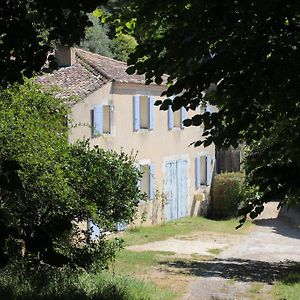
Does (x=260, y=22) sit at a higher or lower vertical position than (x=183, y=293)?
higher

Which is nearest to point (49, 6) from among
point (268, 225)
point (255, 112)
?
point (255, 112)

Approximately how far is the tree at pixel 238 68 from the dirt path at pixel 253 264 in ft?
21.9

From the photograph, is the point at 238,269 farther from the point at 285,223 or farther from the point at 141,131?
the point at 285,223

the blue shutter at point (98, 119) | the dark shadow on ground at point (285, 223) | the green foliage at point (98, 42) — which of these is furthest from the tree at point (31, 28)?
the green foliage at point (98, 42)

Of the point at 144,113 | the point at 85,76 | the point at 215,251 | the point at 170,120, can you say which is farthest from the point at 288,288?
the point at 170,120

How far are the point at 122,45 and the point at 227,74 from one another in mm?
34528

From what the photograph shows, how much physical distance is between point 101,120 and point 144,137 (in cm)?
327

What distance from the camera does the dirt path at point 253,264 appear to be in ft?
39.8

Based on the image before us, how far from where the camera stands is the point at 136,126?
2114 cm

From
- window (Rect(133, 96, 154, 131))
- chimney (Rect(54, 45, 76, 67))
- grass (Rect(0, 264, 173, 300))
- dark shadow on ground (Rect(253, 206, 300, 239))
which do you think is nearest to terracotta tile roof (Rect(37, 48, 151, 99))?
chimney (Rect(54, 45, 76, 67))

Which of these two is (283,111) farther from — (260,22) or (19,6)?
(19,6)

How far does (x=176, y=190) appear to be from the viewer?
2405 centimetres

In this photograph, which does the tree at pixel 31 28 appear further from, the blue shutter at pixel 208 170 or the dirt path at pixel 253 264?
the blue shutter at pixel 208 170

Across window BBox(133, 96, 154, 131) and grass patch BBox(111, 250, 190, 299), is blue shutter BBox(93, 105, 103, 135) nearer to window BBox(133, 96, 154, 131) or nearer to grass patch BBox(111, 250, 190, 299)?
window BBox(133, 96, 154, 131)
